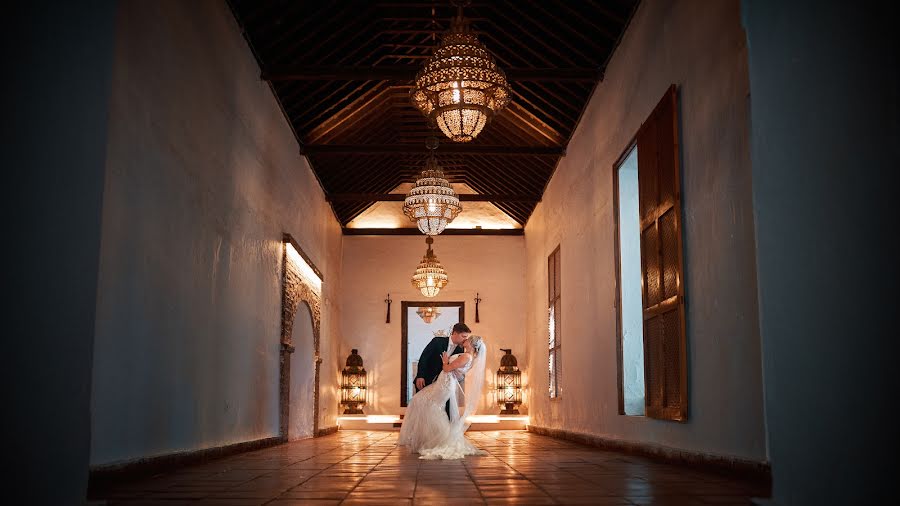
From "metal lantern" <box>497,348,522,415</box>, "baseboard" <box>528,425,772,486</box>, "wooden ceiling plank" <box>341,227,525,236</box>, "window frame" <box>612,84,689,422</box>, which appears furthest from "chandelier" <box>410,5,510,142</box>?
"wooden ceiling plank" <box>341,227,525,236</box>

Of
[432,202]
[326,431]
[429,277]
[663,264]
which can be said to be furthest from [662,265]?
[326,431]

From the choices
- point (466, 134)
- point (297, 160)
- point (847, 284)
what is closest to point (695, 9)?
point (466, 134)

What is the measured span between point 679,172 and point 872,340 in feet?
13.3

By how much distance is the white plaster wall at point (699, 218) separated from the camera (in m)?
4.66

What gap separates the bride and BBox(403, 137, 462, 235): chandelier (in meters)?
2.44

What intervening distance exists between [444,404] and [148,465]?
3.39m

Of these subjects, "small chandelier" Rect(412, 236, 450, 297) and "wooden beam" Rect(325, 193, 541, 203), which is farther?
"small chandelier" Rect(412, 236, 450, 297)

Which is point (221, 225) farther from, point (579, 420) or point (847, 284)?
point (847, 284)

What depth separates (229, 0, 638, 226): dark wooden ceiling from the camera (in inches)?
332

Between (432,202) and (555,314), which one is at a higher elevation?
(432,202)

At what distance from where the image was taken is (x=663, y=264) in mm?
6309

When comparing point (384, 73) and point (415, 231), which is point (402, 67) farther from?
point (415, 231)

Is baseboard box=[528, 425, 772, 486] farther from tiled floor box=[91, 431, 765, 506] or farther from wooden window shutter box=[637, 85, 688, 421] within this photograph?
wooden window shutter box=[637, 85, 688, 421]

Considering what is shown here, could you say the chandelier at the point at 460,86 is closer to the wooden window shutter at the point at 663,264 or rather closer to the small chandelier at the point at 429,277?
the wooden window shutter at the point at 663,264
